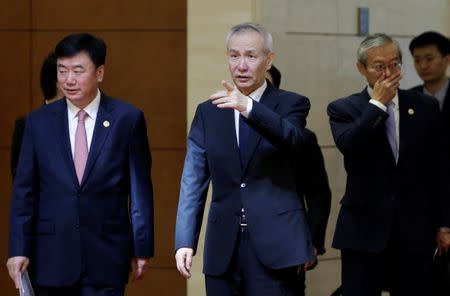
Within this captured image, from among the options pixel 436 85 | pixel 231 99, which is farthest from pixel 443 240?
pixel 436 85

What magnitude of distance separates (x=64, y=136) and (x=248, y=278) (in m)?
1.27

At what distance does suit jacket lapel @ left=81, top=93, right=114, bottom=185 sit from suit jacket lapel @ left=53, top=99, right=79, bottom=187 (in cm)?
8

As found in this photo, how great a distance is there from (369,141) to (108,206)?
1554 mm

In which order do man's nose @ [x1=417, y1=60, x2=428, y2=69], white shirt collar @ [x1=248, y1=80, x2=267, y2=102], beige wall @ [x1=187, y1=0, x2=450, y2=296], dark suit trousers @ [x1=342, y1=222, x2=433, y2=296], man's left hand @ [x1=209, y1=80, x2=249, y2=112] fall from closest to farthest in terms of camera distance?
man's left hand @ [x1=209, y1=80, x2=249, y2=112]
white shirt collar @ [x1=248, y1=80, x2=267, y2=102]
dark suit trousers @ [x1=342, y1=222, x2=433, y2=296]
beige wall @ [x1=187, y1=0, x2=450, y2=296]
man's nose @ [x1=417, y1=60, x2=428, y2=69]

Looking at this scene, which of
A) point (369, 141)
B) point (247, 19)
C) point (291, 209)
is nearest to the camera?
point (291, 209)

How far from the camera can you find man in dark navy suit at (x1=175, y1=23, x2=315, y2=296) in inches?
257

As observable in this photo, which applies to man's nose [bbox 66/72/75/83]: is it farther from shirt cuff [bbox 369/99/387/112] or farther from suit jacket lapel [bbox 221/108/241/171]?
shirt cuff [bbox 369/99/387/112]

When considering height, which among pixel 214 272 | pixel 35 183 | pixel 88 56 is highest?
pixel 88 56

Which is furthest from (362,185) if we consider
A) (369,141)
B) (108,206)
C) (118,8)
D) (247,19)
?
(118,8)

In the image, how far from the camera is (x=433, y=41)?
31.6 feet

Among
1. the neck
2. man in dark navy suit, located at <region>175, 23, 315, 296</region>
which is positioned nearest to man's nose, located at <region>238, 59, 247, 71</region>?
man in dark navy suit, located at <region>175, 23, 315, 296</region>

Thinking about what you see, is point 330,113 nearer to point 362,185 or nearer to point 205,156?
point 362,185

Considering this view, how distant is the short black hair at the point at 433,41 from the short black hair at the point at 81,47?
3463 mm

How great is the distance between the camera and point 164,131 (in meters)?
9.65
